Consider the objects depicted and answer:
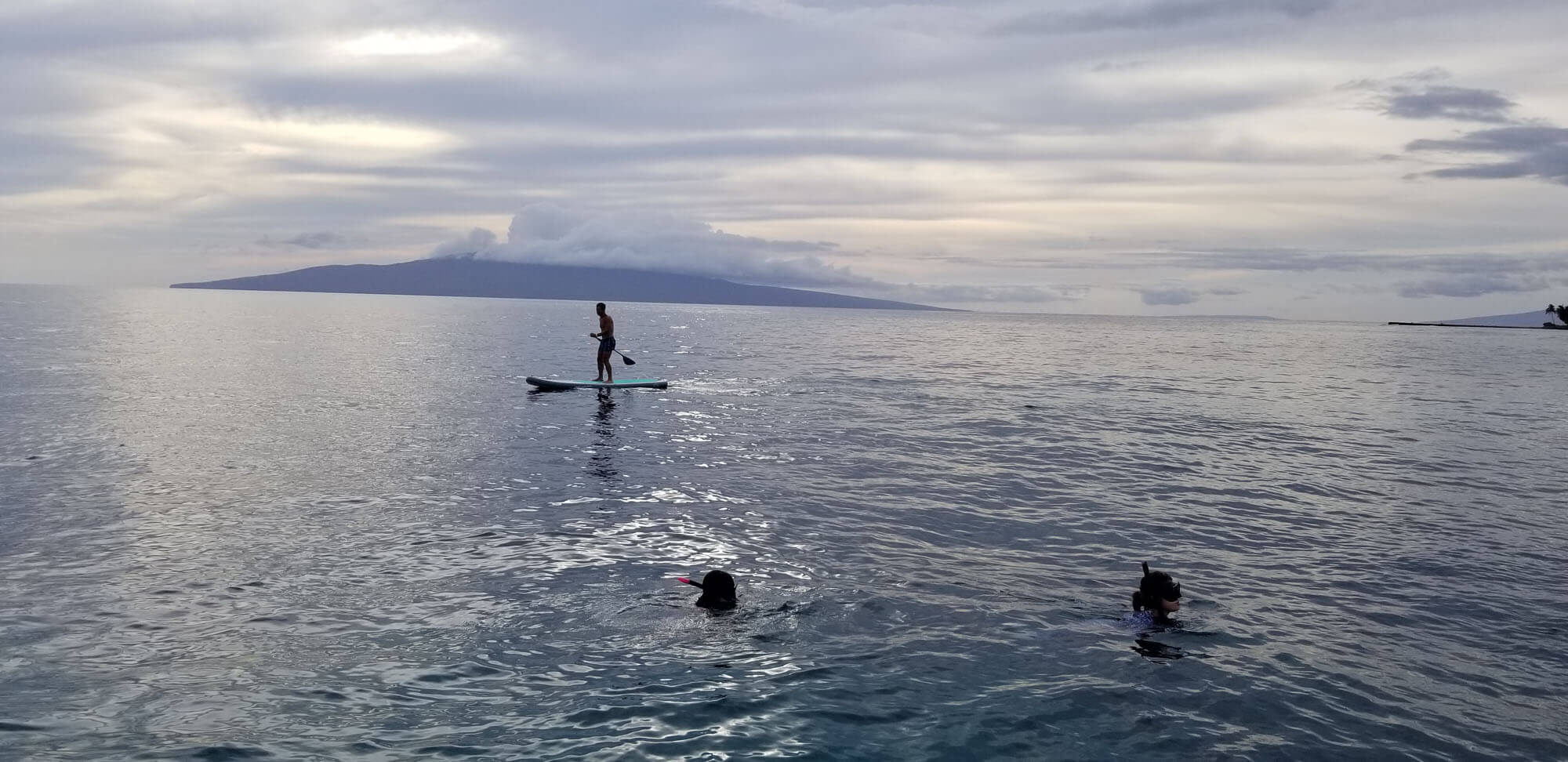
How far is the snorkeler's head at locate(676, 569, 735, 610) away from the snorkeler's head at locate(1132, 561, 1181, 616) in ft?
19.4

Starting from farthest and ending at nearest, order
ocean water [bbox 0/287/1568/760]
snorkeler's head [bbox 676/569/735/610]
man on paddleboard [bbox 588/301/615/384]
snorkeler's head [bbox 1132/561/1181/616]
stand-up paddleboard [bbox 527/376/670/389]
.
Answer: stand-up paddleboard [bbox 527/376/670/389] < man on paddleboard [bbox 588/301/615/384] < snorkeler's head [bbox 676/569/735/610] < snorkeler's head [bbox 1132/561/1181/616] < ocean water [bbox 0/287/1568/760]

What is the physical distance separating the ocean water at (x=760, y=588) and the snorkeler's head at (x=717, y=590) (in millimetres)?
227

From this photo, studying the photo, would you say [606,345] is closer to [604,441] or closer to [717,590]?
[604,441]

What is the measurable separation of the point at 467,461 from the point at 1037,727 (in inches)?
787

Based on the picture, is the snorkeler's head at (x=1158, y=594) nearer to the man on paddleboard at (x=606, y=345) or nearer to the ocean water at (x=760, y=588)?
the ocean water at (x=760, y=588)

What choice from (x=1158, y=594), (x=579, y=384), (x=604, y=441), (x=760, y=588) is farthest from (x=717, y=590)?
(x=579, y=384)

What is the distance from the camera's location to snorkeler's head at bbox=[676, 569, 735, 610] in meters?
14.6

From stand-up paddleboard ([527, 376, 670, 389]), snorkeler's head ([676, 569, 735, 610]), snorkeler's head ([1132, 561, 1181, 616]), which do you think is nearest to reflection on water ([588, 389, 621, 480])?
stand-up paddleboard ([527, 376, 670, 389])

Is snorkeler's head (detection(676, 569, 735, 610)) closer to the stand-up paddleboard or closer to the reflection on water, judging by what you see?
the reflection on water

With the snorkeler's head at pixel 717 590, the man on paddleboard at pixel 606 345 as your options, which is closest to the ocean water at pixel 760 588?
the snorkeler's head at pixel 717 590

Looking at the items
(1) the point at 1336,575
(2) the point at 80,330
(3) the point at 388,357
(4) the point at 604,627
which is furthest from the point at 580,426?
(2) the point at 80,330

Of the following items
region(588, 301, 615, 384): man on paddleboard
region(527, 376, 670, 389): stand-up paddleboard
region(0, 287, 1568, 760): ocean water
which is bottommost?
region(0, 287, 1568, 760): ocean water

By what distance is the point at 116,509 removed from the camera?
20.4 metres

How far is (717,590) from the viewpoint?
14.6 meters
